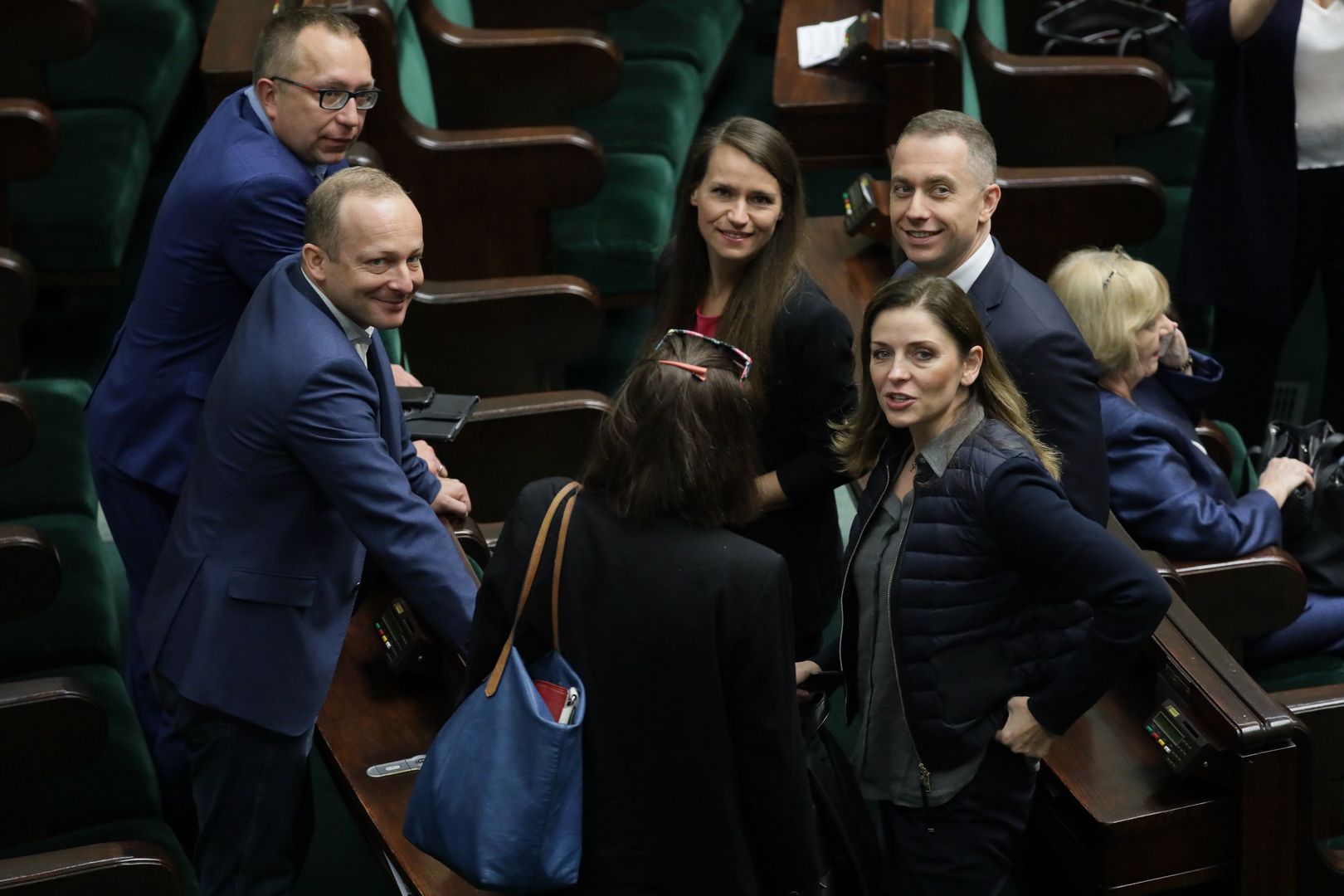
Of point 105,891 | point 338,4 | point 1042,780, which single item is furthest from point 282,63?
point 1042,780

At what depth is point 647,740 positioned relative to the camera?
1.19 meters

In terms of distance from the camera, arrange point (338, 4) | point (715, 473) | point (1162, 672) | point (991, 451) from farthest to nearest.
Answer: point (338, 4), point (1162, 672), point (991, 451), point (715, 473)

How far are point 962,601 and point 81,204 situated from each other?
1.65 m

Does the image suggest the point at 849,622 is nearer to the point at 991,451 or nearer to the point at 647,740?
the point at 991,451

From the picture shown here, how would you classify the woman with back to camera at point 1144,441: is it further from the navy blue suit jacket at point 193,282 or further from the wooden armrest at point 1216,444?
the navy blue suit jacket at point 193,282

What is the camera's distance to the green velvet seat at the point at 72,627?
2006mm

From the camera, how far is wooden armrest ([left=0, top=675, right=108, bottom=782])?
1.59m

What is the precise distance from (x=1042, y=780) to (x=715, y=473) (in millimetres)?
645

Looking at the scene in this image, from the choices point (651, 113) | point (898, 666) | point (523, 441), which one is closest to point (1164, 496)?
point (898, 666)

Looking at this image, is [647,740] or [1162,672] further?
[1162,672]

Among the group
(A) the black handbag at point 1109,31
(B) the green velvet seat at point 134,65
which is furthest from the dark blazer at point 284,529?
(A) the black handbag at point 1109,31

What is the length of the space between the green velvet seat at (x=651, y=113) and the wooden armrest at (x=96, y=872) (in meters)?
1.72

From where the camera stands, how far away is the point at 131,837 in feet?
5.75

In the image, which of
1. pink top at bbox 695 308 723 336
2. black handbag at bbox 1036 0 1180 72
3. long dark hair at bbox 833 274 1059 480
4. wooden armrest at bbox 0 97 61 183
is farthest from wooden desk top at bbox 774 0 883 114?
long dark hair at bbox 833 274 1059 480
